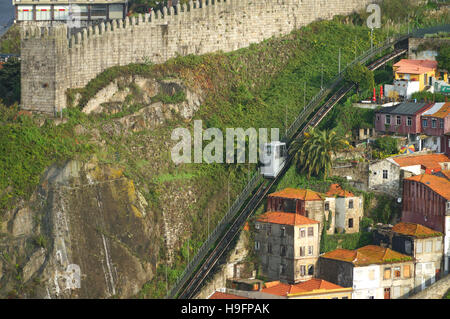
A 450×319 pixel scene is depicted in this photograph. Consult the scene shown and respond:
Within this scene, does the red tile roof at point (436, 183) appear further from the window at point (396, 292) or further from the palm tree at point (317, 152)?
the window at point (396, 292)

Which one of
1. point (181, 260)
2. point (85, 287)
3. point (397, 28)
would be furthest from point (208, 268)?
point (397, 28)

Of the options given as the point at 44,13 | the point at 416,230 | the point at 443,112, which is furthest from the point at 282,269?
the point at 44,13

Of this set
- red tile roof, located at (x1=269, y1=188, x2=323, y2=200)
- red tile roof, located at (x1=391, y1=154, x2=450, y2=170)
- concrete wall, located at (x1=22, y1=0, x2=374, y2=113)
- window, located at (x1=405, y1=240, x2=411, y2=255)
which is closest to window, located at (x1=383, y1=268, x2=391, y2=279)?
window, located at (x1=405, y1=240, x2=411, y2=255)

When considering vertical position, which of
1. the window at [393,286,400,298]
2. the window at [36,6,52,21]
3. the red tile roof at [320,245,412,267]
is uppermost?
the window at [36,6,52,21]

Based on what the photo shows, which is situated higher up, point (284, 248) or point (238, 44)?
point (238, 44)

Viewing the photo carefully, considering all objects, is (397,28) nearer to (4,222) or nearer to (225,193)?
(225,193)

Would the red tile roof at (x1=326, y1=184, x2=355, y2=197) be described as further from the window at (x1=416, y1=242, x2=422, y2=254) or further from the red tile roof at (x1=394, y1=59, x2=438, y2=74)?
the red tile roof at (x1=394, y1=59, x2=438, y2=74)
